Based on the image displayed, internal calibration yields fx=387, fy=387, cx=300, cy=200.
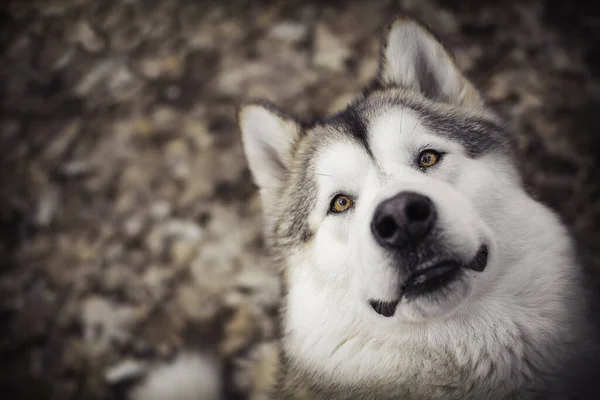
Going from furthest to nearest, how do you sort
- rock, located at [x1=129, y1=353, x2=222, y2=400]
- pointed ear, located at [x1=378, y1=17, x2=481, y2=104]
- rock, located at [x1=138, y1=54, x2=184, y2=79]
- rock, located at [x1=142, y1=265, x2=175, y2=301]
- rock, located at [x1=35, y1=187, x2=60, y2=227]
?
rock, located at [x1=138, y1=54, x2=184, y2=79] < rock, located at [x1=35, y1=187, x2=60, y2=227] < rock, located at [x1=142, y1=265, x2=175, y2=301] < rock, located at [x1=129, y1=353, x2=222, y2=400] < pointed ear, located at [x1=378, y1=17, x2=481, y2=104]

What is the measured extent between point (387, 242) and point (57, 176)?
369cm

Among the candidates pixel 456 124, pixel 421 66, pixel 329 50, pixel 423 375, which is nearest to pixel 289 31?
pixel 329 50

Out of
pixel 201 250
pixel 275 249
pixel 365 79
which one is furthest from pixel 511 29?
pixel 201 250

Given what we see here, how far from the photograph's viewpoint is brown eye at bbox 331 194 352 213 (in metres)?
2.04

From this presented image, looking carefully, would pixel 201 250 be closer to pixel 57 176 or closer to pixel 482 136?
pixel 57 176

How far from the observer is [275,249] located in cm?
Result: 249

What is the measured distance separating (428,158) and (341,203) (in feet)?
1.69

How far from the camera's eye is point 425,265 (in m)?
1.64

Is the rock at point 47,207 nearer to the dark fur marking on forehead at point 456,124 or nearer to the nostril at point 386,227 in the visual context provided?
the dark fur marking on forehead at point 456,124

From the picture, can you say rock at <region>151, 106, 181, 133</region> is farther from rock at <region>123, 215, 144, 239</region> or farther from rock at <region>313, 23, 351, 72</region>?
rock at <region>313, 23, 351, 72</region>

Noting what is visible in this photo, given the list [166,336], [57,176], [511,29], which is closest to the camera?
[166,336]

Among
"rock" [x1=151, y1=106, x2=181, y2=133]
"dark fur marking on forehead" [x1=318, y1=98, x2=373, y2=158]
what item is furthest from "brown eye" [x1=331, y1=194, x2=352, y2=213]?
"rock" [x1=151, y1=106, x2=181, y2=133]

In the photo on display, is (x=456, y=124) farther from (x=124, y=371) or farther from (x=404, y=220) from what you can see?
(x=124, y=371)

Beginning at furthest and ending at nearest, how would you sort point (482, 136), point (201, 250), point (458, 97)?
point (201, 250) → point (458, 97) → point (482, 136)
